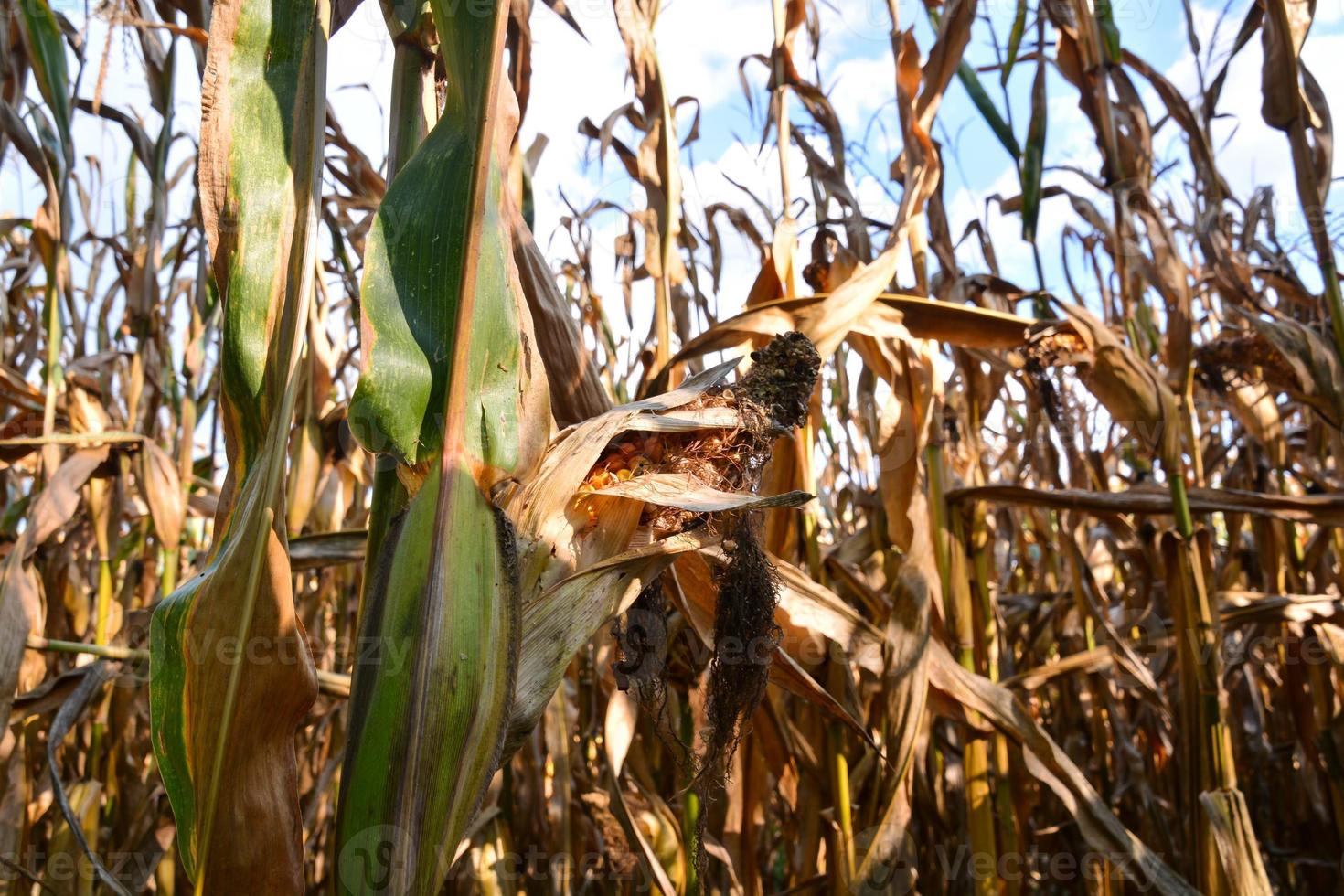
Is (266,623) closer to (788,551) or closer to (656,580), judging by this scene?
(656,580)

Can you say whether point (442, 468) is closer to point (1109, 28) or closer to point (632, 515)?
point (632, 515)

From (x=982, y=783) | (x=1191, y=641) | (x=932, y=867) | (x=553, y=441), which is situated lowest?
(x=932, y=867)

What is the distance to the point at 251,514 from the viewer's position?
2.46 ft

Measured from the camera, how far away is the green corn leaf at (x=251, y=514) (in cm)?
73

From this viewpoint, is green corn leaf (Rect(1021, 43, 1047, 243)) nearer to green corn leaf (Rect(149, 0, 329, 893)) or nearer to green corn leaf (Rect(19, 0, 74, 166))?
green corn leaf (Rect(149, 0, 329, 893))

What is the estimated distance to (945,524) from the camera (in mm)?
1923

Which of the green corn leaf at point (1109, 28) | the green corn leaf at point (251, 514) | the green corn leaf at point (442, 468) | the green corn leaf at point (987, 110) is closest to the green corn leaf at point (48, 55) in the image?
the green corn leaf at point (251, 514)

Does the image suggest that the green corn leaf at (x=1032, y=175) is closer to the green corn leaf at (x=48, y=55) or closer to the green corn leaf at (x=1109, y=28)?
the green corn leaf at (x=1109, y=28)

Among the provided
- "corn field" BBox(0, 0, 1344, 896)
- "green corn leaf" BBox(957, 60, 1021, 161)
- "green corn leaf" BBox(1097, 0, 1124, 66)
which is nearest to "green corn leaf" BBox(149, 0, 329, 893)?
"corn field" BBox(0, 0, 1344, 896)

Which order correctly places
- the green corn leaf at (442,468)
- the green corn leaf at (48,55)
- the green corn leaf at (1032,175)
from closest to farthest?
the green corn leaf at (442,468) < the green corn leaf at (48,55) < the green corn leaf at (1032,175)

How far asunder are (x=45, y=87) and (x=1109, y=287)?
10.6ft

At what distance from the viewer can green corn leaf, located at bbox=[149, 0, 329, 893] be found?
0.73 meters

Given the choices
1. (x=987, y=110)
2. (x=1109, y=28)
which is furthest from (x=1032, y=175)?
(x=1109, y=28)

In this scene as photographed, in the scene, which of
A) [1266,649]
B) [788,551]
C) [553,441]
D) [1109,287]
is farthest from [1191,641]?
[1109,287]
